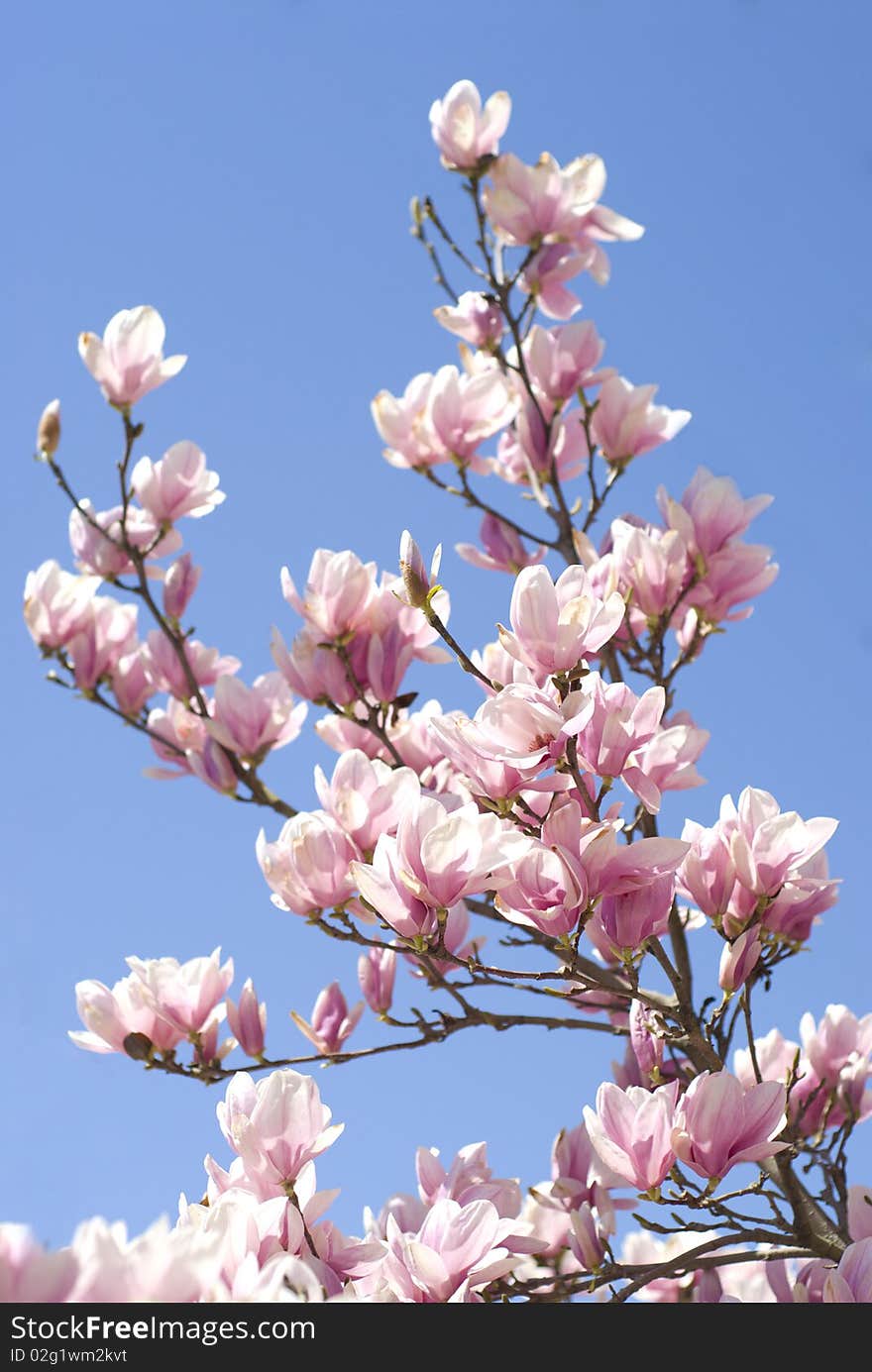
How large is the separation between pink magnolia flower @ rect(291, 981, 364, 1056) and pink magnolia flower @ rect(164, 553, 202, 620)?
90 centimetres

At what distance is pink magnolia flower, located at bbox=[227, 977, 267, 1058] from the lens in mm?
2062

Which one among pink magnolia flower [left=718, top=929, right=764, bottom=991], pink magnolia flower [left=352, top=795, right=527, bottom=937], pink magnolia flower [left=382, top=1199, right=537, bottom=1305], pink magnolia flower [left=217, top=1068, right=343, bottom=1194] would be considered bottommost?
pink magnolia flower [left=382, top=1199, right=537, bottom=1305]

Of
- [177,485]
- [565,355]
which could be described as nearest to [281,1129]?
[177,485]

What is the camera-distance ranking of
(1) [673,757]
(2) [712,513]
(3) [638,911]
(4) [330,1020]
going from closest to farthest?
(3) [638,911] → (1) [673,757] → (4) [330,1020] → (2) [712,513]

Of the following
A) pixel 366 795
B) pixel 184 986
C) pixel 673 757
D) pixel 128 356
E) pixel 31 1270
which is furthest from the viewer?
pixel 128 356

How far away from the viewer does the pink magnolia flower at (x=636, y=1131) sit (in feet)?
4.94

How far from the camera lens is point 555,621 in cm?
150

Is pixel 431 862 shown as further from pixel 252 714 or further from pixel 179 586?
pixel 179 586

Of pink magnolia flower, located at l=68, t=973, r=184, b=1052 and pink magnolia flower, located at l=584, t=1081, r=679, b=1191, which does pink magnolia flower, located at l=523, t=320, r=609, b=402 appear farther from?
pink magnolia flower, located at l=584, t=1081, r=679, b=1191

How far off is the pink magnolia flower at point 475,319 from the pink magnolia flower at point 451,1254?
1.94m

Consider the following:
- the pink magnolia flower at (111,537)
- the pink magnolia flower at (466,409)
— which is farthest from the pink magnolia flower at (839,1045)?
the pink magnolia flower at (111,537)

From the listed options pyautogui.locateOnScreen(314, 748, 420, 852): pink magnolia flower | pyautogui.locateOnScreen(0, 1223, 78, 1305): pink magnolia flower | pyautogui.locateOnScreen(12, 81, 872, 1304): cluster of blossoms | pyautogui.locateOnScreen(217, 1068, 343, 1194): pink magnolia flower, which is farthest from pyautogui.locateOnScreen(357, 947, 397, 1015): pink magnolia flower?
pyautogui.locateOnScreen(0, 1223, 78, 1305): pink magnolia flower

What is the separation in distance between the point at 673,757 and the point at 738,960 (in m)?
0.30
